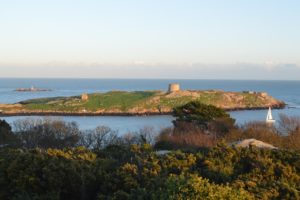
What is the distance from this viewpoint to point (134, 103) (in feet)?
238

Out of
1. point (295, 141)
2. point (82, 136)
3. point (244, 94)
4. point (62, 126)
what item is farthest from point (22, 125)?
point (244, 94)

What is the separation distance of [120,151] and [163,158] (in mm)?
2329

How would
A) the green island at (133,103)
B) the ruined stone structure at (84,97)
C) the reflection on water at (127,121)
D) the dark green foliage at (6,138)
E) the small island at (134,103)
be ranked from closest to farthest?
the dark green foliage at (6,138) → the reflection on water at (127,121) → the small island at (134,103) → the green island at (133,103) → the ruined stone structure at (84,97)

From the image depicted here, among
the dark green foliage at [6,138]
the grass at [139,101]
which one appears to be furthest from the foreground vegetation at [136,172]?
the grass at [139,101]

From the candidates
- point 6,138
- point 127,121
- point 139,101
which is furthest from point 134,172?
point 139,101

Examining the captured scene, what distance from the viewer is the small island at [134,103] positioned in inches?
2702

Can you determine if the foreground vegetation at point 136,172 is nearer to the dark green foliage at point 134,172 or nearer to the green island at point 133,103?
the dark green foliage at point 134,172

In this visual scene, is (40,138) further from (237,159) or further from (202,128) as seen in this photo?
(237,159)

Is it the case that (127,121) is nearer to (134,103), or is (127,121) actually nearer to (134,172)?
(134,103)

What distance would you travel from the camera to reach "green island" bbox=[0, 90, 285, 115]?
68.8 m

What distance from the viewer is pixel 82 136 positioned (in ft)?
97.9

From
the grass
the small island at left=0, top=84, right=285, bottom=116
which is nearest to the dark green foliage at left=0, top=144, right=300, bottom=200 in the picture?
the small island at left=0, top=84, right=285, bottom=116

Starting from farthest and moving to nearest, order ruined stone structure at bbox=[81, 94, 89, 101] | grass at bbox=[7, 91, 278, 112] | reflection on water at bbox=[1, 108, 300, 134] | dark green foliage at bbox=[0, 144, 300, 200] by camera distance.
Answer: ruined stone structure at bbox=[81, 94, 89, 101], grass at bbox=[7, 91, 278, 112], reflection on water at bbox=[1, 108, 300, 134], dark green foliage at bbox=[0, 144, 300, 200]

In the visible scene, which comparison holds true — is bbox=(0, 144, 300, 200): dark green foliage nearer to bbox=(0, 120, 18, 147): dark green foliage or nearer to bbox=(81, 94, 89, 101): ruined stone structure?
bbox=(0, 120, 18, 147): dark green foliage
